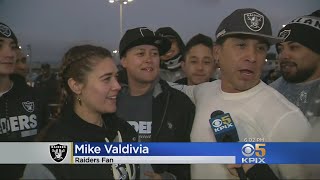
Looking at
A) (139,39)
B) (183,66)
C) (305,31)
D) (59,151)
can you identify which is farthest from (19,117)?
(305,31)

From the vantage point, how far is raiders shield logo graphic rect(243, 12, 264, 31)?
1.41m

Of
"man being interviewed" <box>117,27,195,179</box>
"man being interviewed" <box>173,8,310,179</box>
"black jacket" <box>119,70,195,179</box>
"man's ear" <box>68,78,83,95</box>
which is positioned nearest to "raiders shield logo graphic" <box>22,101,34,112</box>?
"man's ear" <box>68,78,83,95</box>

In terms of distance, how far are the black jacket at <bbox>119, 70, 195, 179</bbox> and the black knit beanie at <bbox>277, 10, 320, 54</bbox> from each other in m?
0.56

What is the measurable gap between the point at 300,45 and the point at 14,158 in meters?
1.48

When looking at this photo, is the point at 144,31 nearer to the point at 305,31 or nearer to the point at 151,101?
the point at 151,101

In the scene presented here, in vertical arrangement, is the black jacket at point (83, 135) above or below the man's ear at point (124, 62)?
below

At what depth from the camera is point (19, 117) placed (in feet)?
5.07

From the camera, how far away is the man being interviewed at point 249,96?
1.42 metres

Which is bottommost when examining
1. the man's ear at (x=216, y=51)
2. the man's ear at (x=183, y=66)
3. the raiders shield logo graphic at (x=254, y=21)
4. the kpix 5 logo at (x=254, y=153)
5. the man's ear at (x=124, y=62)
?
the kpix 5 logo at (x=254, y=153)

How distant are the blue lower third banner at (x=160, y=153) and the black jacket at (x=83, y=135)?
27mm

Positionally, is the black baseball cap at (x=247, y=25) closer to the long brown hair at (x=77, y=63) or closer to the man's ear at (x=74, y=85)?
the long brown hair at (x=77, y=63)

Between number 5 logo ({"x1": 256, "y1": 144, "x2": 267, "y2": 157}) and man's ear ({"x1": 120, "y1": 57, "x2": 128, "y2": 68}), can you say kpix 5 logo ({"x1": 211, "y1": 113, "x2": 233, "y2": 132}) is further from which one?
man's ear ({"x1": 120, "y1": 57, "x2": 128, "y2": 68})

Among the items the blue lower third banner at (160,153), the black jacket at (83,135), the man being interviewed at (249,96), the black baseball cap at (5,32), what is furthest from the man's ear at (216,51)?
the black baseball cap at (5,32)

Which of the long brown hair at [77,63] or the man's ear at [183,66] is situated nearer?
the long brown hair at [77,63]
